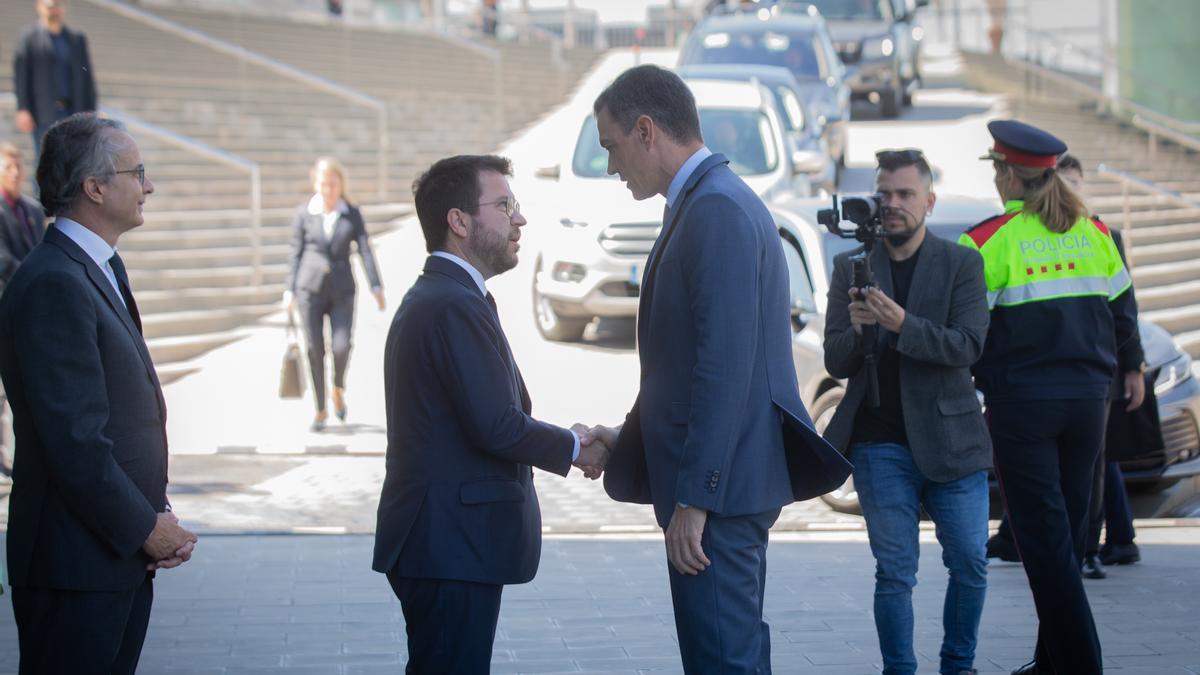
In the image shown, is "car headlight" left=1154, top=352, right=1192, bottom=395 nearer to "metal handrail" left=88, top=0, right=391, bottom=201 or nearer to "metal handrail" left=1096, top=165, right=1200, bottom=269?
"metal handrail" left=1096, top=165, right=1200, bottom=269

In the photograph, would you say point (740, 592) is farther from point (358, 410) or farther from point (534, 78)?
point (534, 78)

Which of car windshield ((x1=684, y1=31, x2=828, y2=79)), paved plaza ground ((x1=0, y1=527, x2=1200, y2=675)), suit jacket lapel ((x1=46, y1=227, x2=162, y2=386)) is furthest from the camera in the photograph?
car windshield ((x1=684, y1=31, x2=828, y2=79))

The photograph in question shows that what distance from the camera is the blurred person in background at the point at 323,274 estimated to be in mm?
11523

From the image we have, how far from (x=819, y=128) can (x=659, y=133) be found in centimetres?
1465

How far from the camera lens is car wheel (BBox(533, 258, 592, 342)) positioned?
1457cm

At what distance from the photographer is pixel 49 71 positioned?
42.2 ft

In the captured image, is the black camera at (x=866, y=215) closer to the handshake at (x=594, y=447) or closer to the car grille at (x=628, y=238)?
the handshake at (x=594, y=447)

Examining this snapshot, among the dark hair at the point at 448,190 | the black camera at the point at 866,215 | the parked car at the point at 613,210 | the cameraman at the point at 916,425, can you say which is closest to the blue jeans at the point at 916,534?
the cameraman at the point at 916,425

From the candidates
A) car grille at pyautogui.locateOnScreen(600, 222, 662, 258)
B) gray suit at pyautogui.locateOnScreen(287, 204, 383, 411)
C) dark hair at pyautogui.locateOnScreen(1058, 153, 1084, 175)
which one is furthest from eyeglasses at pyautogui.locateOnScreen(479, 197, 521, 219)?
car grille at pyautogui.locateOnScreen(600, 222, 662, 258)

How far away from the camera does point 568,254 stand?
14109mm

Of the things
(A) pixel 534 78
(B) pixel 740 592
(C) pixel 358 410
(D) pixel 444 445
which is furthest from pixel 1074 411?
(A) pixel 534 78

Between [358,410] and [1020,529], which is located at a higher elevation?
[1020,529]

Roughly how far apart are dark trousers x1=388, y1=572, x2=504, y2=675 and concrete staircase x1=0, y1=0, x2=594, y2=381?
395 inches

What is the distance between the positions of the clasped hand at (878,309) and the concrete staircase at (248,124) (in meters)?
9.49
